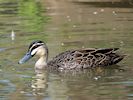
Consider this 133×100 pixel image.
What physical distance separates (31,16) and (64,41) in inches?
168

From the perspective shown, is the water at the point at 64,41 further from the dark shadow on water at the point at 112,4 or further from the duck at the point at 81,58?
the duck at the point at 81,58

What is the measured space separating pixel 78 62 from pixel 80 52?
22 centimetres

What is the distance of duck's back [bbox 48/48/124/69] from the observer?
14.3m

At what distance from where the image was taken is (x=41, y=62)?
47.5ft

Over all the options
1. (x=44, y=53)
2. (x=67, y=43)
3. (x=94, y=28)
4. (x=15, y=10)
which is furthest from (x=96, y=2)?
(x=44, y=53)

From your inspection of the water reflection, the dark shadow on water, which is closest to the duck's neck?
the water reflection

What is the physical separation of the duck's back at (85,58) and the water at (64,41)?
215 mm

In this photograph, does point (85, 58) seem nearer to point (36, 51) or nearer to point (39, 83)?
point (36, 51)

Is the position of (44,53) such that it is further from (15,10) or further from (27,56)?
(15,10)

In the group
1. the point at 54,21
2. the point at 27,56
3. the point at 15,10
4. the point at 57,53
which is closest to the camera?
the point at 27,56

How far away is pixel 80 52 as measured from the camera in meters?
14.4

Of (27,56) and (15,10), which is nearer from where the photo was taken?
(27,56)

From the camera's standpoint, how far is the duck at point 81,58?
14.3 meters

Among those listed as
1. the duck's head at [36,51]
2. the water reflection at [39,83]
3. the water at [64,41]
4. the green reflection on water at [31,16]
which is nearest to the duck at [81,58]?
the duck's head at [36,51]
